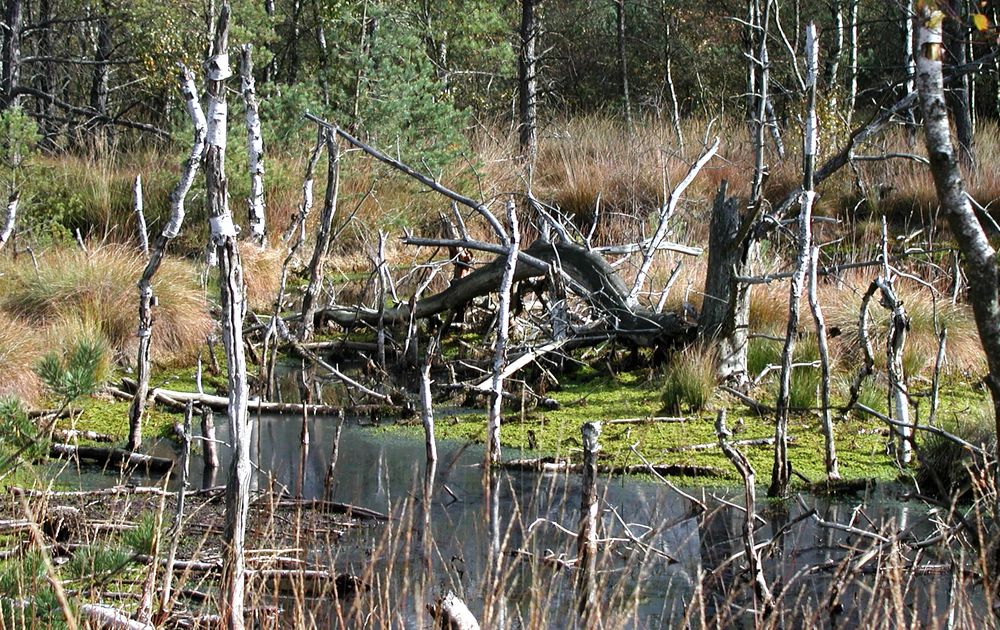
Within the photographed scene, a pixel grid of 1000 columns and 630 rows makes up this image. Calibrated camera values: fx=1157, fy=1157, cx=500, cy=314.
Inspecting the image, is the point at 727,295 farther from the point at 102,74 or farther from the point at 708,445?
the point at 102,74

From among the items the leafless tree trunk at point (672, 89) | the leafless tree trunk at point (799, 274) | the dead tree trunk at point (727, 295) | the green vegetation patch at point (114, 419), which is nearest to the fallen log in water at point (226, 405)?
the green vegetation patch at point (114, 419)

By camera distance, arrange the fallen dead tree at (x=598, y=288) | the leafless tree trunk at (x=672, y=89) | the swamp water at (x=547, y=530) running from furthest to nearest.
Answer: the leafless tree trunk at (x=672, y=89) → the fallen dead tree at (x=598, y=288) → the swamp water at (x=547, y=530)

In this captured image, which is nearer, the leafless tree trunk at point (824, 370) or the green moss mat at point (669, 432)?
the leafless tree trunk at point (824, 370)

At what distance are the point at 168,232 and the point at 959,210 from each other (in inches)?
130

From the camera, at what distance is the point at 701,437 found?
7.07 meters

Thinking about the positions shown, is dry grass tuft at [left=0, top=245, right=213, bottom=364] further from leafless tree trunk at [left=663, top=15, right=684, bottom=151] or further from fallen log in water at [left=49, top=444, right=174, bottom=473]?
leafless tree trunk at [left=663, top=15, right=684, bottom=151]

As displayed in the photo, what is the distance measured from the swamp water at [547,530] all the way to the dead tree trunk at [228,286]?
1.20 feet

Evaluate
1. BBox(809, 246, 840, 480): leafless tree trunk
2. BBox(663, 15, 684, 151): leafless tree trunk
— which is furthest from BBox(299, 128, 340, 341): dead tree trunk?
BBox(809, 246, 840, 480): leafless tree trunk

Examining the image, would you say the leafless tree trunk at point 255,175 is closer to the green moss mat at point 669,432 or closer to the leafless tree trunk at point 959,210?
the green moss mat at point 669,432

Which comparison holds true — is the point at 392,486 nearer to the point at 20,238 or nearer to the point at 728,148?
the point at 20,238

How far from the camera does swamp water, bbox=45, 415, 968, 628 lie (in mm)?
4609

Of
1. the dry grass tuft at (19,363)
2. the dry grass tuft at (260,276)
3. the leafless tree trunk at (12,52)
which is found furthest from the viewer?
the leafless tree trunk at (12,52)

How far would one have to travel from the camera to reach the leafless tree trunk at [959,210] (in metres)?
3.10

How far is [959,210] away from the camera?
10.3 feet
